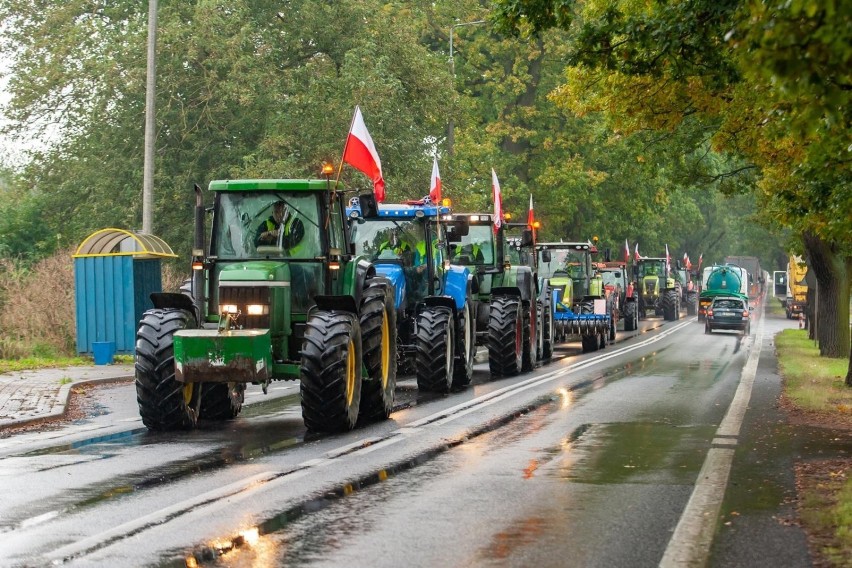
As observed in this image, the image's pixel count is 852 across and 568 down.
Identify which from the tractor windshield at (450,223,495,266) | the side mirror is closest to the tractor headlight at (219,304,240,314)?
the side mirror

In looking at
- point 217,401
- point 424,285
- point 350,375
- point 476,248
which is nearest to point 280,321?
point 350,375

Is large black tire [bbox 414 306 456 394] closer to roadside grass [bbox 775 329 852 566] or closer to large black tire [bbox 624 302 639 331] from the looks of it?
roadside grass [bbox 775 329 852 566]

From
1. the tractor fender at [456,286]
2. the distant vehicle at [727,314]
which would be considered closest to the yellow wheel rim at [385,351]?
the tractor fender at [456,286]

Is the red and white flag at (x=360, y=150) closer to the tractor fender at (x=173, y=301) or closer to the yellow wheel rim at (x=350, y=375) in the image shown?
the tractor fender at (x=173, y=301)

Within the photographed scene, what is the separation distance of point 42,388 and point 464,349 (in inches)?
259

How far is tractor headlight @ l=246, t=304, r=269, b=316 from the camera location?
1462 centimetres

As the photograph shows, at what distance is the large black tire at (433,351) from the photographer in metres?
19.8

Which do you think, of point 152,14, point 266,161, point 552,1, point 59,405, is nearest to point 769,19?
point 552,1

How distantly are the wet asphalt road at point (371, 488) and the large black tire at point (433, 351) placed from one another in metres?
1.66

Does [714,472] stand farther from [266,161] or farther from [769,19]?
[266,161]

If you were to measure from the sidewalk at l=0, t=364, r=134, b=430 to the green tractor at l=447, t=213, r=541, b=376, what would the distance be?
6.41 m

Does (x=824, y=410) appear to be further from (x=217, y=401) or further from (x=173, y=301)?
(x=173, y=301)

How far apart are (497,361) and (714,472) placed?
41.8 feet

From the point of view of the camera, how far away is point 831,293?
31.7 metres
